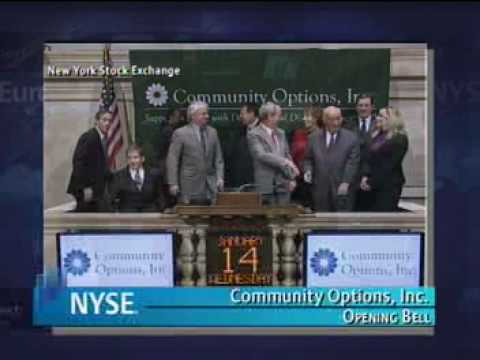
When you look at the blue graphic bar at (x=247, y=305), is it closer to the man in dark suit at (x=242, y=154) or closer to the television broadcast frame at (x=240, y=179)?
the television broadcast frame at (x=240, y=179)

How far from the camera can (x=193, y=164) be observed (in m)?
6.94

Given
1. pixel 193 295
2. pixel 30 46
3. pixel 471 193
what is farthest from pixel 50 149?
Answer: pixel 471 193

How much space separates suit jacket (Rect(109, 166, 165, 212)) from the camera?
6949mm

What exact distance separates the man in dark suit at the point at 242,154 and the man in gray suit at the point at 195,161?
8 cm

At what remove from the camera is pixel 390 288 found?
6.97 metres

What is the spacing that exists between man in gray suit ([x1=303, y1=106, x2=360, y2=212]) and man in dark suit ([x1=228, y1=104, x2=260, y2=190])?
0.33m

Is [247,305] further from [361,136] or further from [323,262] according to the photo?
[361,136]

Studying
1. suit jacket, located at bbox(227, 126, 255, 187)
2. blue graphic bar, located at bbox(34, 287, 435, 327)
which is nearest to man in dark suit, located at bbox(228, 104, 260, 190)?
suit jacket, located at bbox(227, 126, 255, 187)

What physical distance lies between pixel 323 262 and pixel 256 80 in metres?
1.10

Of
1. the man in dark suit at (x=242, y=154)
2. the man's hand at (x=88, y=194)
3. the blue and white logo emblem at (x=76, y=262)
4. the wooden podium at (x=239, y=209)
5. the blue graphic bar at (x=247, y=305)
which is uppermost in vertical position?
the man in dark suit at (x=242, y=154)

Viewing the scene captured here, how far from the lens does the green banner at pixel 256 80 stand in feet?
22.7

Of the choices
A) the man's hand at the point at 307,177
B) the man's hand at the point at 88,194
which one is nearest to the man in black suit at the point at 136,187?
the man's hand at the point at 88,194

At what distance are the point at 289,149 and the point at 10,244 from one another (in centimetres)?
169

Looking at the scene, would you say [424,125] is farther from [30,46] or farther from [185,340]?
[30,46]
